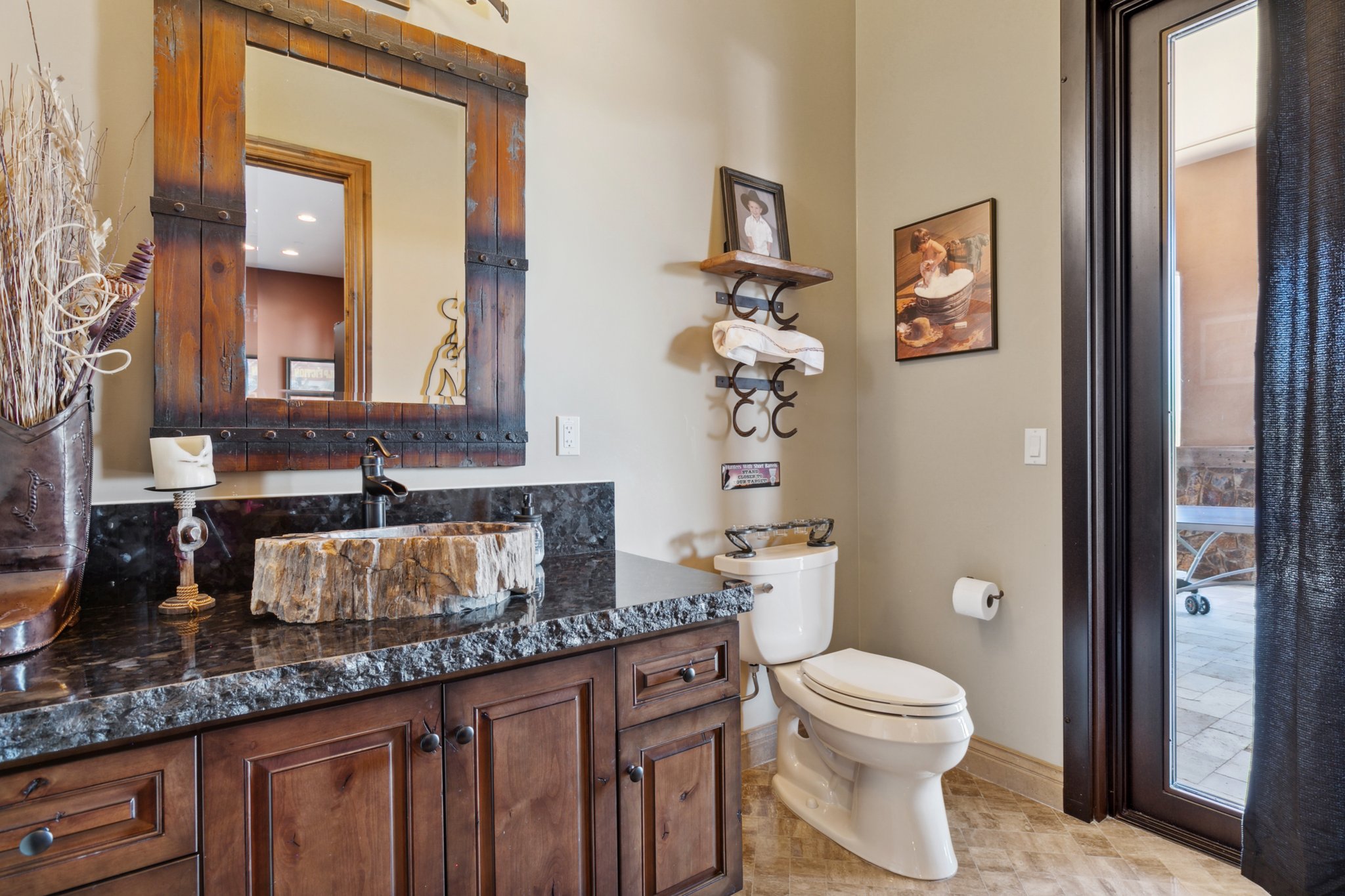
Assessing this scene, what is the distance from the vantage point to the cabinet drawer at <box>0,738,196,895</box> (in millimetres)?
767

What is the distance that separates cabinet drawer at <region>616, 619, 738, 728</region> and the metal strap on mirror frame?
0.71m

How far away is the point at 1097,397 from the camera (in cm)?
194

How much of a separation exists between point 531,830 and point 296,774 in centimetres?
38

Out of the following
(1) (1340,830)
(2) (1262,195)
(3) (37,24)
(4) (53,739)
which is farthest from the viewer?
(2) (1262,195)

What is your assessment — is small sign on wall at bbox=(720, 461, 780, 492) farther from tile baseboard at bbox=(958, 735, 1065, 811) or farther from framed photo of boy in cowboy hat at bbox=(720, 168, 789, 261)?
tile baseboard at bbox=(958, 735, 1065, 811)

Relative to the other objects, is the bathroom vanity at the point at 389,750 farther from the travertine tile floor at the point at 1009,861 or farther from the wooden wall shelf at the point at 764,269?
the wooden wall shelf at the point at 764,269

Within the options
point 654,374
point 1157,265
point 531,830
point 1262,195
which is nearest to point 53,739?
point 531,830

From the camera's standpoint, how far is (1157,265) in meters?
1.87

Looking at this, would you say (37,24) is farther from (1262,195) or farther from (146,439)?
(1262,195)

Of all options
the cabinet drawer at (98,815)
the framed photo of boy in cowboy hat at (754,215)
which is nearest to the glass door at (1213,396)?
the framed photo of boy in cowboy hat at (754,215)

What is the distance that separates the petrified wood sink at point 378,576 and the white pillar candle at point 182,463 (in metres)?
0.24

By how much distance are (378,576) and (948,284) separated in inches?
77.4

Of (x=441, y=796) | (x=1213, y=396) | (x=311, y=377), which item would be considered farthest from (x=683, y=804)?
(x=1213, y=396)

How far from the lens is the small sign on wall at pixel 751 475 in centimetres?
222
